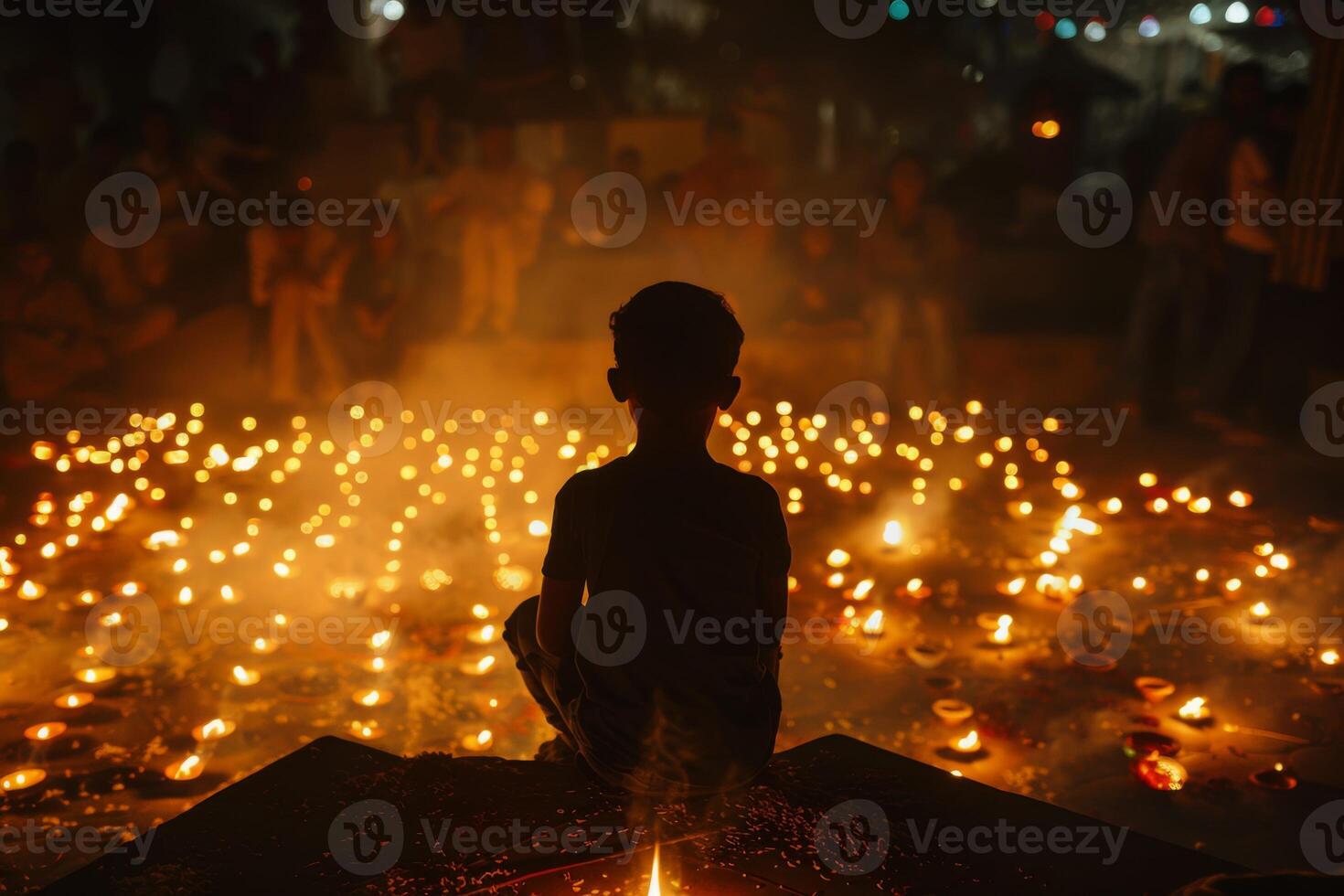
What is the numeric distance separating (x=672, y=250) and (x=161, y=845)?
7692 millimetres

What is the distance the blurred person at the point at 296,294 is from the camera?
9.42m

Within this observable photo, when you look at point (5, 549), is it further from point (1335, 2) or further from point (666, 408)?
point (1335, 2)

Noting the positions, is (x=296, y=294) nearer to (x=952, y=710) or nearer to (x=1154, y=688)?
(x=952, y=710)

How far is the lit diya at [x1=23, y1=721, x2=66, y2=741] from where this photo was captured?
12.4 ft

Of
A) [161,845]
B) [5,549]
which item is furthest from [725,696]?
[5,549]

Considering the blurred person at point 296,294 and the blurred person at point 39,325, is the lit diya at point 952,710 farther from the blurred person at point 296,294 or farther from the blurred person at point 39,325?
the blurred person at point 39,325

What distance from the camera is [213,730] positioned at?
12.7 feet

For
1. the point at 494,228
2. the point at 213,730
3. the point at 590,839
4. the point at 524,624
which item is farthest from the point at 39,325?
the point at 590,839

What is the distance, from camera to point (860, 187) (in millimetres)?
10648

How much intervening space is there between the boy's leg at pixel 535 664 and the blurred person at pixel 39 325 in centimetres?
748

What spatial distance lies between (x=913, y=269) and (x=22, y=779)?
7.65 meters

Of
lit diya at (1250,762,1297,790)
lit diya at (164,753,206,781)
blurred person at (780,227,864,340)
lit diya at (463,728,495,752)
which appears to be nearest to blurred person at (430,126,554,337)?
blurred person at (780,227,864,340)

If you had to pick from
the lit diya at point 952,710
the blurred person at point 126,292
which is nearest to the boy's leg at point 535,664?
the lit diya at point 952,710

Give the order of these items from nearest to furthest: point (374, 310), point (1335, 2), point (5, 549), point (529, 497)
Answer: point (5, 549) < point (529, 497) < point (1335, 2) < point (374, 310)
